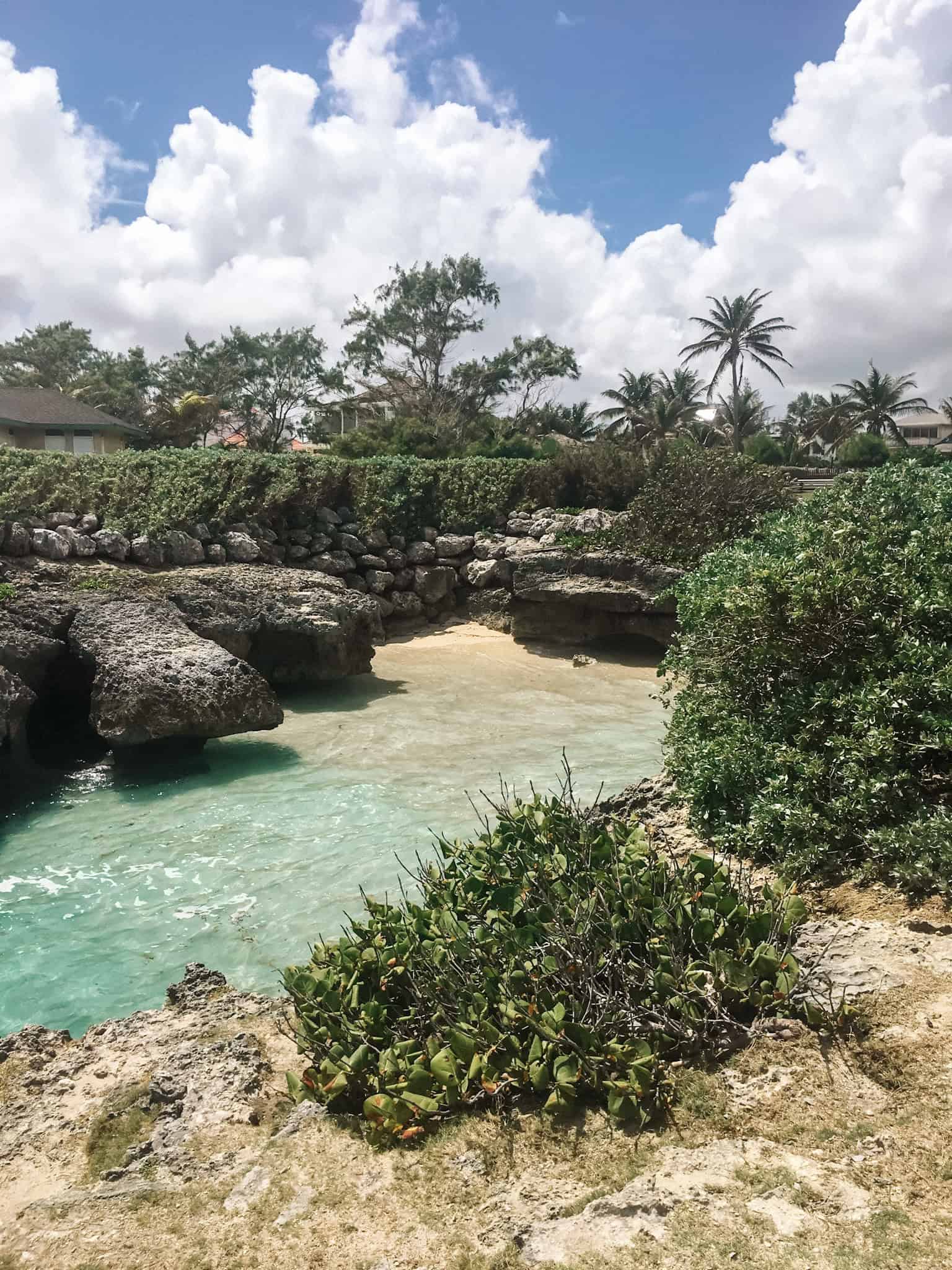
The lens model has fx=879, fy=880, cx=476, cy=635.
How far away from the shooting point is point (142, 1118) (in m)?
3.93

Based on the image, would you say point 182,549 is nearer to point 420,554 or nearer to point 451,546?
point 420,554

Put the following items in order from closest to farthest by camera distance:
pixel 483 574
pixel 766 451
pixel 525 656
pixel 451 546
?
pixel 525 656, pixel 483 574, pixel 451 546, pixel 766 451

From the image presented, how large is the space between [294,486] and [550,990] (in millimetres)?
17671

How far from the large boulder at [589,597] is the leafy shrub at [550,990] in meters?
13.5

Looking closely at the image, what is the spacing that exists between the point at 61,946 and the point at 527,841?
3679 mm

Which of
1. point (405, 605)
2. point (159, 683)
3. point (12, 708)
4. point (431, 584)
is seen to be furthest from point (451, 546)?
point (12, 708)

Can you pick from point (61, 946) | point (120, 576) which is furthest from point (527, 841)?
point (120, 576)

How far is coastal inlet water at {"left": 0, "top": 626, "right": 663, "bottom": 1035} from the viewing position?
614cm

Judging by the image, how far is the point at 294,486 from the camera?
2009cm

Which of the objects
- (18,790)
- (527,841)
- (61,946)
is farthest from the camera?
(18,790)

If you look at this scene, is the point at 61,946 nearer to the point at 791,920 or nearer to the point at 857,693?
A: the point at 791,920

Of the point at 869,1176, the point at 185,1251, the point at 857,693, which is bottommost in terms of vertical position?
the point at 185,1251

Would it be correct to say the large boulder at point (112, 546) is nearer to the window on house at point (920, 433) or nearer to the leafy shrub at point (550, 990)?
the leafy shrub at point (550, 990)

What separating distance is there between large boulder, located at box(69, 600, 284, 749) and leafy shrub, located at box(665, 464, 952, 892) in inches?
224
